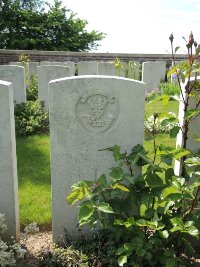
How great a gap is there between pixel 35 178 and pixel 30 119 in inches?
107

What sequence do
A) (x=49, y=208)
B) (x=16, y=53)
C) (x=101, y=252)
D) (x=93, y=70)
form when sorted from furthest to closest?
1. (x=16, y=53)
2. (x=93, y=70)
3. (x=49, y=208)
4. (x=101, y=252)

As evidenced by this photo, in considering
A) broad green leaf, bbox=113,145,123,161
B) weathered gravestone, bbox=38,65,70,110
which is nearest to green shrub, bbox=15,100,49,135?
weathered gravestone, bbox=38,65,70,110

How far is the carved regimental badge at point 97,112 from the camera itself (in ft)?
9.16

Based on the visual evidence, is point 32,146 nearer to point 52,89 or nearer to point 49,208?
point 49,208

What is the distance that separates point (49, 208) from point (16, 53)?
1357 centimetres

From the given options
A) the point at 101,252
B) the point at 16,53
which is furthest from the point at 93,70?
the point at 101,252

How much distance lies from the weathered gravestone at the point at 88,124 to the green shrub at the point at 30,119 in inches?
150

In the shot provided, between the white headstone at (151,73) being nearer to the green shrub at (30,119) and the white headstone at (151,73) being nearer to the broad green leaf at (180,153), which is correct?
the green shrub at (30,119)

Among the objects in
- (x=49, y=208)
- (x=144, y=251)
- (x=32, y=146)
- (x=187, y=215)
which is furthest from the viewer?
(x=32, y=146)

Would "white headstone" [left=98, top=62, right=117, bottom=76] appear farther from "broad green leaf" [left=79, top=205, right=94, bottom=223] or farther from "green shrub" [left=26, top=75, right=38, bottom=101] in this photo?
"broad green leaf" [left=79, top=205, right=94, bottom=223]

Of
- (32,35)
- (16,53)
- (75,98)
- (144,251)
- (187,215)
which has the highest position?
(32,35)

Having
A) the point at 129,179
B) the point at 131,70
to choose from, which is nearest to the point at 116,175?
the point at 129,179

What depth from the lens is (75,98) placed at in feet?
9.09

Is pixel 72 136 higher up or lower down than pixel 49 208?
higher up
